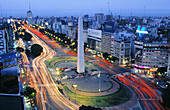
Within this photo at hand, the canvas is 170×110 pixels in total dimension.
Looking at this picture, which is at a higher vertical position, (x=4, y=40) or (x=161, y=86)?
(x=4, y=40)

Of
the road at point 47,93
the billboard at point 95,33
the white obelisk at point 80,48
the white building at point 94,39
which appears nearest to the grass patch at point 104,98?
the road at point 47,93

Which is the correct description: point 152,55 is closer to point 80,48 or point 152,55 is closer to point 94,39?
point 80,48

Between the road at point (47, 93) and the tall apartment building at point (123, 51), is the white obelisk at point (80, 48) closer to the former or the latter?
the road at point (47, 93)

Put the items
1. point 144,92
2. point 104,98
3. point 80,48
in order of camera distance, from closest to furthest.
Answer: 1. point 104,98
2. point 144,92
3. point 80,48

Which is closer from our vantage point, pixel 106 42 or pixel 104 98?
pixel 104 98

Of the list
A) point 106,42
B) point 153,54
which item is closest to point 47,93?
point 153,54

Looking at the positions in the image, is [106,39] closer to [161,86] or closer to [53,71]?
[53,71]

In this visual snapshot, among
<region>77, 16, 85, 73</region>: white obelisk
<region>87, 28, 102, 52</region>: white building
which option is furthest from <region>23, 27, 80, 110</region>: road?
<region>87, 28, 102, 52</region>: white building

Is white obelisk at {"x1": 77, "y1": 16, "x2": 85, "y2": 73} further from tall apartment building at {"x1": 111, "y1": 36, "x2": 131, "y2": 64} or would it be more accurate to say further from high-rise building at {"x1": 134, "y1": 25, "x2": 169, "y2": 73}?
high-rise building at {"x1": 134, "y1": 25, "x2": 169, "y2": 73}

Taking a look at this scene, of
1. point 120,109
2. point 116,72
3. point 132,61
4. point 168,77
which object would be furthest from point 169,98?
point 132,61
